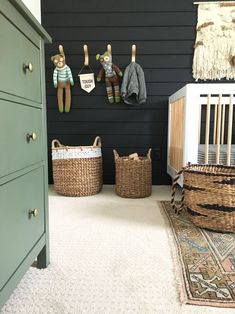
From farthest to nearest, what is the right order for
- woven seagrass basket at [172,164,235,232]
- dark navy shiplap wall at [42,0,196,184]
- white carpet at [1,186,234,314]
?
dark navy shiplap wall at [42,0,196,184]
woven seagrass basket at [172,164,235,232]
white carpet at [1,186,234,314]

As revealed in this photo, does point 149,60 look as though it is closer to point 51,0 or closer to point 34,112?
point 51,0

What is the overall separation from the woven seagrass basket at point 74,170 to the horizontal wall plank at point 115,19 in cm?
131

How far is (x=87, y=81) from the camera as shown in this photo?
8.93 feet

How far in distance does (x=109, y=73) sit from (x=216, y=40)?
1.10 metres

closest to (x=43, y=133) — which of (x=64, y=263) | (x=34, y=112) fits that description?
(x=34, y=112)

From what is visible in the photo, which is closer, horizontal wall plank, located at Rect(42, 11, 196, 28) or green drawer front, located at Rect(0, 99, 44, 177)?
green drawer front, located at Rect(0, 99, 44, 177)

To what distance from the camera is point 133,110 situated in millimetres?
2775

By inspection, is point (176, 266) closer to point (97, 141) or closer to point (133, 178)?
point (133, 178)

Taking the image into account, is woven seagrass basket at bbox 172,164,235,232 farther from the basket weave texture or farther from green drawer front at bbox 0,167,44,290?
green drawer front at bbox 0,167,44,290

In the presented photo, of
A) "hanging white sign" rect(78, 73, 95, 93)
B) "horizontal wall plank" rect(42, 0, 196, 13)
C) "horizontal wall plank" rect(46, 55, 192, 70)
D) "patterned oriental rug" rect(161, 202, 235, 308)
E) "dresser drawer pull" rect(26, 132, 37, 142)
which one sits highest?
"horizontal wall plank" rect(42, 0, 196, 13)

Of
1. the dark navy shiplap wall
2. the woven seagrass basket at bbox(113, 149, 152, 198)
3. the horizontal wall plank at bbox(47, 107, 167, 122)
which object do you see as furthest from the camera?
the horizontal wall plank at bbox(47, 107, 167, 122)

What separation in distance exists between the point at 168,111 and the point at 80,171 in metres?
1.11

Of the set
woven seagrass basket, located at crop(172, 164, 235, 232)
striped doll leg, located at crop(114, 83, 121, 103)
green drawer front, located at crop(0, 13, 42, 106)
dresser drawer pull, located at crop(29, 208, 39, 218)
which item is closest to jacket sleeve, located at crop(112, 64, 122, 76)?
striped doll leg, located at crop(114, 83, 121, 103)

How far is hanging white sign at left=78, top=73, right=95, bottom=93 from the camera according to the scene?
8.89 feet
